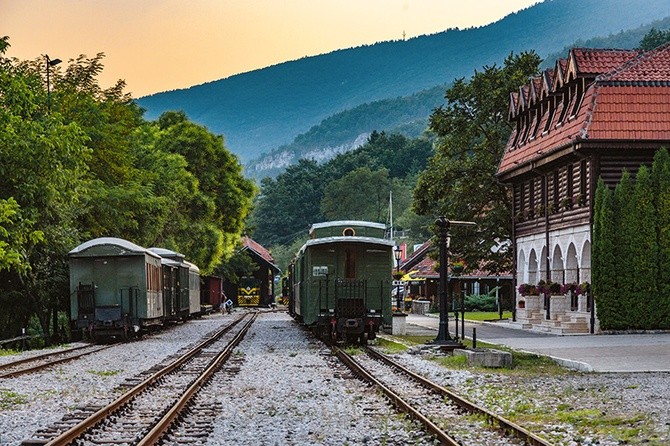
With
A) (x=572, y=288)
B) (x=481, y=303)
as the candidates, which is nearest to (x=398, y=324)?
(x=572, y=288)

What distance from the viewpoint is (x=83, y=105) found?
1897 inches

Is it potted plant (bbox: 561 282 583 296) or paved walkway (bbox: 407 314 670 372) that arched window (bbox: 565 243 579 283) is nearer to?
potted plant (bbox: 561 282 583 296)

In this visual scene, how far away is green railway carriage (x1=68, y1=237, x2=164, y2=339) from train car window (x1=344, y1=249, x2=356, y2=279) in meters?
8.12

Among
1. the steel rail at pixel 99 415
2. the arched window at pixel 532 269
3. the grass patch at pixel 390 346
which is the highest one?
the arched window at pixel 532 269

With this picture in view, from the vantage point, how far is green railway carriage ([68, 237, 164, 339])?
118ft

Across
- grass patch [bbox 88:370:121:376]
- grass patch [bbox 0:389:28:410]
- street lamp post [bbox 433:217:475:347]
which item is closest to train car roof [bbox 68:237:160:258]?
street lamp post [bbox 433:217:475:347]

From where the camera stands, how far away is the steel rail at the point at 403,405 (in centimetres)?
1198

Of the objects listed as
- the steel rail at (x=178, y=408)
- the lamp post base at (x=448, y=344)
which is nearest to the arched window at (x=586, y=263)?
the lamp post base at (x=448, y=344)

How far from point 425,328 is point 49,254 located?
14.3m

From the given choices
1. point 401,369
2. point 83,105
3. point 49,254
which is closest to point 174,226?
point 83,105

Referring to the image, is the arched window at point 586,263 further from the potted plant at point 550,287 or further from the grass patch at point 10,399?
the grass patch at point 10,399

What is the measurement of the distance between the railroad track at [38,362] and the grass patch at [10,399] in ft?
9.93

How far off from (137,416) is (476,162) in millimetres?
38004

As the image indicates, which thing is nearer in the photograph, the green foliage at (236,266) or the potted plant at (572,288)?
the potted plant at (572,288)
